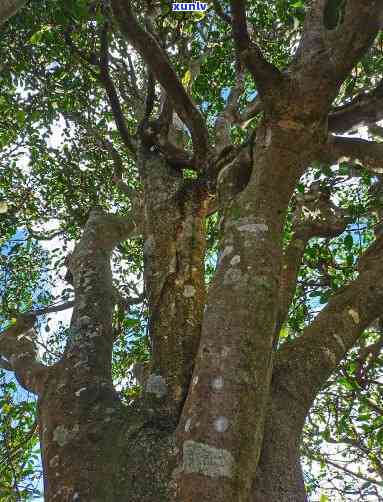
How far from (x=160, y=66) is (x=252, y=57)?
67cm

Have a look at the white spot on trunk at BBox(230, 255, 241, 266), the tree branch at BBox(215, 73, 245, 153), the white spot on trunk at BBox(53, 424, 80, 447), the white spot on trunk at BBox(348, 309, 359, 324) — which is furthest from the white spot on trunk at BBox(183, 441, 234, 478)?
the tree branch at BBox(215, 73, 245, 153)

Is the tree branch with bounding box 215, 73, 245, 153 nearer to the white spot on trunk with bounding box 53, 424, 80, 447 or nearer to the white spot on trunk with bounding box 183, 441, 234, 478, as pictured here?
the white spot on trunk with bounding box 53, 424, 80, 447

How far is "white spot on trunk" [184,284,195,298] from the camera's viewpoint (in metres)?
2.38

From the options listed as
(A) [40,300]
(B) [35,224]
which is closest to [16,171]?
Result: (B) [35,224]

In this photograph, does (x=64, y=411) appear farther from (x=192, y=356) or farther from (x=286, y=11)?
(x=286, y=11)

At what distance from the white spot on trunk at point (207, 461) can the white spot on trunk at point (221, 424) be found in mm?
64

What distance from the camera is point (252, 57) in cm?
221

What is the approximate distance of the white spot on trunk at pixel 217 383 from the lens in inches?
62.8

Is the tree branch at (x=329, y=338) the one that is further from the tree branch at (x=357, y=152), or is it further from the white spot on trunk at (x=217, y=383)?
the tree branch at (x=357, y=152)

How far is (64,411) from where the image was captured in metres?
2.02

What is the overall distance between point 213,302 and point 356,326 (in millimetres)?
919

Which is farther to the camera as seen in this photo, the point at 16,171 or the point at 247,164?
the point at 16,171

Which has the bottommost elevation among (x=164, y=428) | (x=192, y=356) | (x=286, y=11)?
(x=164, y=428)

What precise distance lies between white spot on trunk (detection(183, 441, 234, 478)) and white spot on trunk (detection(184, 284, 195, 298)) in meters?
0.97
